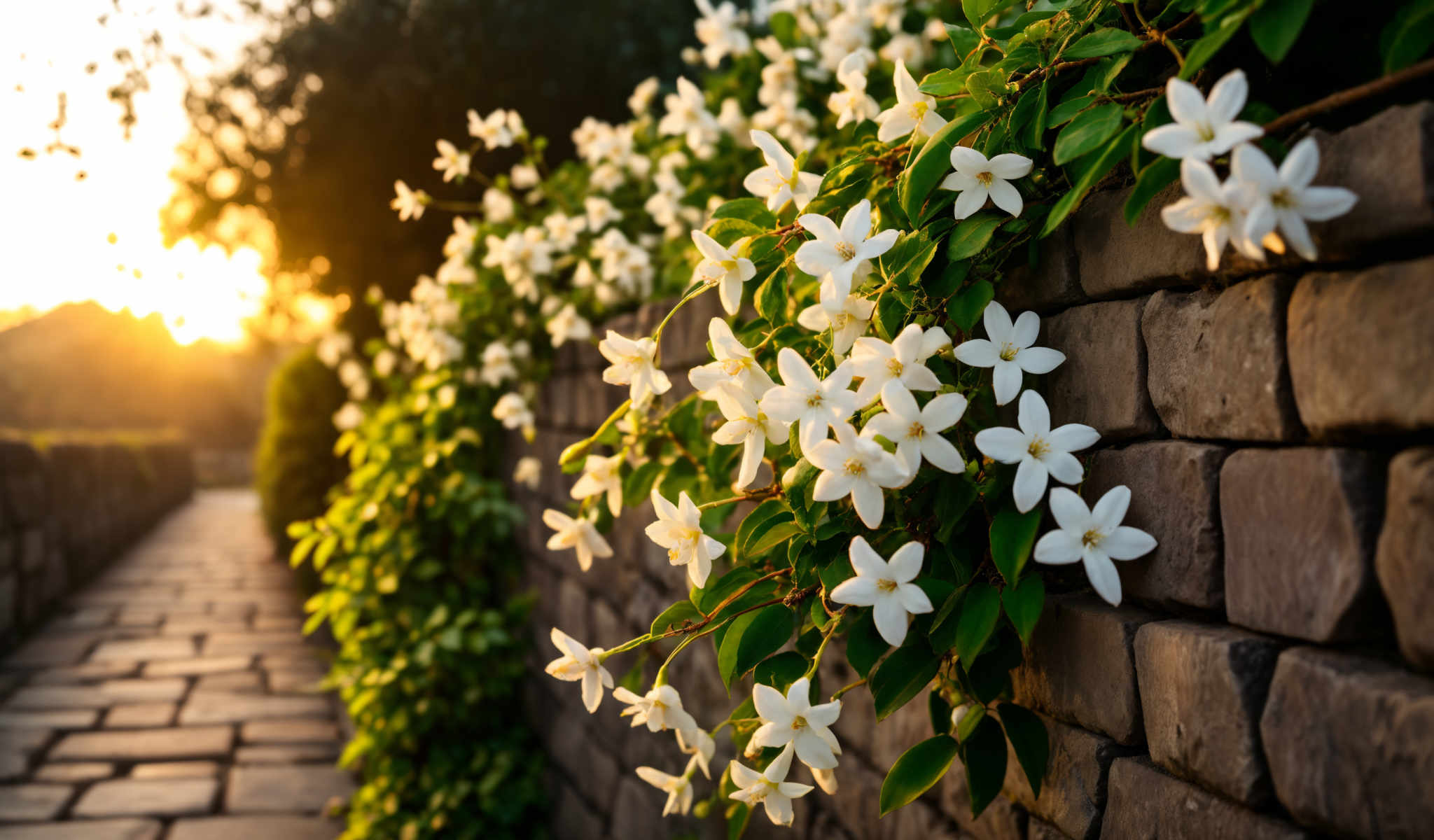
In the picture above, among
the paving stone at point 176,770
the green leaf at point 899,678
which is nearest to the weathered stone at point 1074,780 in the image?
the green leaf at point 899,678

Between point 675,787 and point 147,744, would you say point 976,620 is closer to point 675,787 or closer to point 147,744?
point 675,787

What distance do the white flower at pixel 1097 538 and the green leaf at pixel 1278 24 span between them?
0.36m

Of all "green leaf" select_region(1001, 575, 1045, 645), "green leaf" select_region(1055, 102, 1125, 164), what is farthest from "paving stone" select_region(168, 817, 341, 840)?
"green leaf" select_region(1055, 102, 1125, 164)

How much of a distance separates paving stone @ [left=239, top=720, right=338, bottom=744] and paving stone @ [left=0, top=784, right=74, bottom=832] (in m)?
0.62

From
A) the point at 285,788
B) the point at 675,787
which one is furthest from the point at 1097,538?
the point at 285,788

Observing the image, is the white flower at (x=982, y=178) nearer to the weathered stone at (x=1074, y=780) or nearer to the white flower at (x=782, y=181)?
the white flower at (x=782, y=181)

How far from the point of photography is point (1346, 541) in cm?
66

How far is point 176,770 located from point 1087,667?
3.39 metres

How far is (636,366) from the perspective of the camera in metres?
1.10

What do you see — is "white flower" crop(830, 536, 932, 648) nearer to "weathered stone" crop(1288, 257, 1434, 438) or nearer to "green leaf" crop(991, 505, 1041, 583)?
"green leaf" crop(991, 505, 1041, 583)

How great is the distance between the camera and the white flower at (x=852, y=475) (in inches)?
30.8

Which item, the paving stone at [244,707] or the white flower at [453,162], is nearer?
the white flower at [453,162]

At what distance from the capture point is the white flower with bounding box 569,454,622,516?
53.4 inches

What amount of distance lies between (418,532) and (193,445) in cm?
2285
